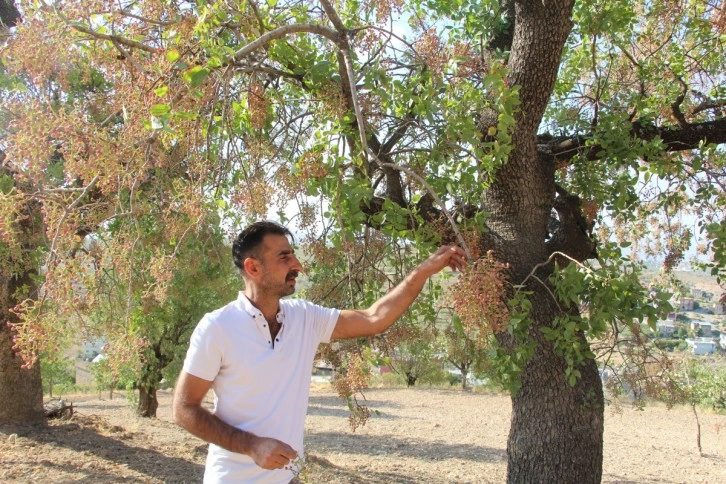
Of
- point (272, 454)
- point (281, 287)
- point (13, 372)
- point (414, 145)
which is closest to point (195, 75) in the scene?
point (281, 287)

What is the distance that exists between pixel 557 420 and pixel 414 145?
208cm

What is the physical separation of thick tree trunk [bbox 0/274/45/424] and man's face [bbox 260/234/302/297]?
5921mm

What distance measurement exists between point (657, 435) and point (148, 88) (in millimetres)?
12831

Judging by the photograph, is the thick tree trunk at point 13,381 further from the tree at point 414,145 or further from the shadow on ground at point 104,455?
the tree at point 414,145

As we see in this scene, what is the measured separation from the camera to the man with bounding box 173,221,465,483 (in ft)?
7.09

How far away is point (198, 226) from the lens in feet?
8.86

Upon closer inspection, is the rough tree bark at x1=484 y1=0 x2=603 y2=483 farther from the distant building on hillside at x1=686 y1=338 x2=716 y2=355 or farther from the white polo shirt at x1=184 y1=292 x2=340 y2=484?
the distant building on hillside at x1=686 y1=338 x2=716 y2=355

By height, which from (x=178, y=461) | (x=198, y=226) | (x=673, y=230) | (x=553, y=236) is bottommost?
(x=178, y=461)

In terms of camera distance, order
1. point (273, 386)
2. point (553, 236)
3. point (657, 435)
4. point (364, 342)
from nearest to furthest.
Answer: point (273, 386)
point (364, 342)
point (553, 236)
point (657, 435)

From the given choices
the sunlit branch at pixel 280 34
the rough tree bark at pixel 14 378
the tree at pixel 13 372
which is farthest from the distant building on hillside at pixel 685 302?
the rough tree bark at pixel 14 378

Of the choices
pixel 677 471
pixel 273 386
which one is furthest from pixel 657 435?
pixel 273 386

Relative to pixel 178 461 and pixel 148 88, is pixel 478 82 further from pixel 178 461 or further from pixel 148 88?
pixel 178 461

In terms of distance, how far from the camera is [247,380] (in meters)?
2.31

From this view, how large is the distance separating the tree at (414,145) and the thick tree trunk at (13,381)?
3909 mm
